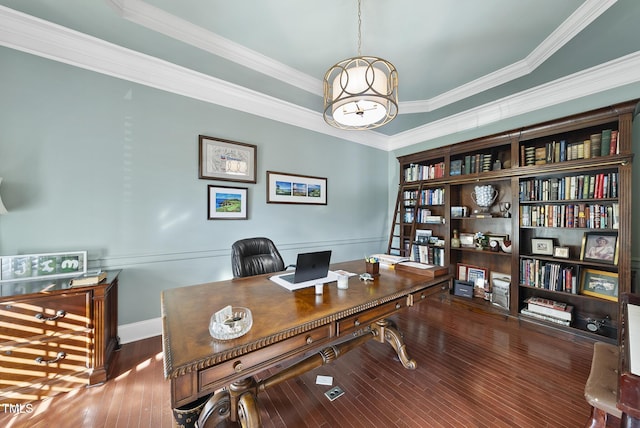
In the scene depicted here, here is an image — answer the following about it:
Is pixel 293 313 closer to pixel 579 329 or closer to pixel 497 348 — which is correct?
pixel 497 348

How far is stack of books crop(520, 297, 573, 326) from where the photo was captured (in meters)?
2.57

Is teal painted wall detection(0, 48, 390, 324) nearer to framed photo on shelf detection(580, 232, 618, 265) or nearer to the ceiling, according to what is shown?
the ceiling

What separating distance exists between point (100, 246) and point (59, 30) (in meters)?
1.85

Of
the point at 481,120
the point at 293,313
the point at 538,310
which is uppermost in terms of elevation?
the point at 481,120

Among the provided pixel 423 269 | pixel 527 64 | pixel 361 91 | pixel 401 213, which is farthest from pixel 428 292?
pixel 527 64

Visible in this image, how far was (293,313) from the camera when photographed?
122 cm

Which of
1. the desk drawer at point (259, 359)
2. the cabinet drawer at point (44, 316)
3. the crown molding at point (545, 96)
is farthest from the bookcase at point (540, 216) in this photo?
the cabinet drawer at point (44, 316)

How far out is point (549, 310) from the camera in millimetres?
2672

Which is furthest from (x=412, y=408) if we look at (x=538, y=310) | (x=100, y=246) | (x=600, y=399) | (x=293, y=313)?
(x=100, y=246)

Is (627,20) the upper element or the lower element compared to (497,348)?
upper

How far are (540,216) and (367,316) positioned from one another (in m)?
2.71

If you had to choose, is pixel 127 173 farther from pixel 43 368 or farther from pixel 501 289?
pixel 501 289

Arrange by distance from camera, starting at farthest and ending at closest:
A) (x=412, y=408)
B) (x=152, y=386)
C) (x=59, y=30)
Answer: (x=59, y=30), (x=152, y=386), (x=412, y=408)

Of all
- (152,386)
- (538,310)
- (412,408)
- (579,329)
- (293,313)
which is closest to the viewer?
(293,313)
